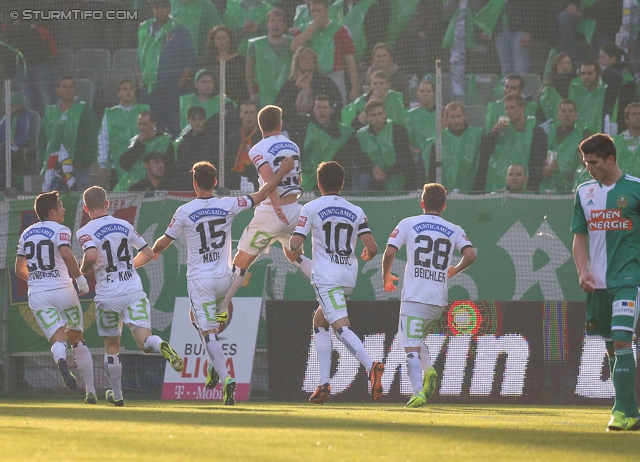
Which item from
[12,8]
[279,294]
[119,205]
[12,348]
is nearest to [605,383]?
[279,294]

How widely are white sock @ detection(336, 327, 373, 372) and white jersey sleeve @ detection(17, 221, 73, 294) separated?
3008 mm

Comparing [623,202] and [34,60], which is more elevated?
[34,60]

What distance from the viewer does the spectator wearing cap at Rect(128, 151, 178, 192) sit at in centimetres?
1341

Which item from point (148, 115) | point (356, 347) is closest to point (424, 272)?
point (356, 347)

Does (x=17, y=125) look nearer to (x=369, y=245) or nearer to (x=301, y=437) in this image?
(x=369, y=245)

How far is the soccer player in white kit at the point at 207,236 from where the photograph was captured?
377 inches

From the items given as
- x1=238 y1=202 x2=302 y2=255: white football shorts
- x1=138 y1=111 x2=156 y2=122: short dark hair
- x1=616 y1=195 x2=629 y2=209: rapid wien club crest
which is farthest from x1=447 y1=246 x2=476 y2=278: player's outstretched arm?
x1=138 y1=111 x2=156 y2=122: short dark hair

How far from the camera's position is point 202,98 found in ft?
46.4

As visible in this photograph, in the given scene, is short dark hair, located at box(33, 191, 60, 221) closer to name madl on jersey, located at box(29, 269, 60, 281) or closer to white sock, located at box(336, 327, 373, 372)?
name madl on jersey, located at box(29, 269, 60, 281)

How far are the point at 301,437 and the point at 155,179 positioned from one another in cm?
838

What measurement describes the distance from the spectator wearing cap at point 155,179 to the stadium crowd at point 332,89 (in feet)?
Result: 0.11

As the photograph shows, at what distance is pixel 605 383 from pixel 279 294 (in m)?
3.86

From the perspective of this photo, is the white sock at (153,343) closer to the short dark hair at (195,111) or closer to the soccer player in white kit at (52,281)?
the soccer player in white kit at (52,281)

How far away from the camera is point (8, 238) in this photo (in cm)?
1282
